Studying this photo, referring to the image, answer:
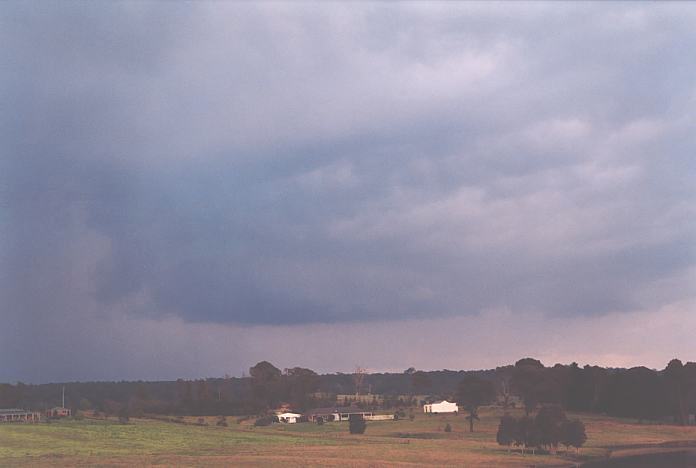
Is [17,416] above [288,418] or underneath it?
above

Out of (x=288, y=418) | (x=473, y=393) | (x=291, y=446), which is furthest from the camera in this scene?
(x=288, y=418)

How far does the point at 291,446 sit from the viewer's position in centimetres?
10744

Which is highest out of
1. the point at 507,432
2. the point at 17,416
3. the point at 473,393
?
the point at 473,393

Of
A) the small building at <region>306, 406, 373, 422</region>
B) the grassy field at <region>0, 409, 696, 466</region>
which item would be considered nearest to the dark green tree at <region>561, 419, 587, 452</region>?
the grassy field at <region>0, 409, 696, 466</region>

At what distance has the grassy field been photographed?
8519 centimetres

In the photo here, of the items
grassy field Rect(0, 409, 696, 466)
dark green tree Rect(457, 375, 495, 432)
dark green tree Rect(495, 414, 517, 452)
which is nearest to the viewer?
grassy field Rect(0, 409, 696, 466)

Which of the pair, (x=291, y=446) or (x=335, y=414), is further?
(x=335, y=414)

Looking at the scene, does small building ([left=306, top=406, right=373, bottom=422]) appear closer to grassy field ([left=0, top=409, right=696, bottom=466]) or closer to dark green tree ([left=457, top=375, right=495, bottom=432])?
grassy field ([left=0, top=409, right=696, bottom=466])

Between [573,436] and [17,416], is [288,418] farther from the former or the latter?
[573,436]

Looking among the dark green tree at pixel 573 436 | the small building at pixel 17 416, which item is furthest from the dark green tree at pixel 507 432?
the small building at pixel 17 416

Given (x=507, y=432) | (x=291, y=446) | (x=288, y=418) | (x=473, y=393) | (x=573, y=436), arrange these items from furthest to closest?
(x=288, y=418)
(x=473, y=393)
(x=507, y=432)
(x=573, y=436)
(x=291, y=446)

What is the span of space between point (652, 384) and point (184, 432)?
346 ft

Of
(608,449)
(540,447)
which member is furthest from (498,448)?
(608,449)

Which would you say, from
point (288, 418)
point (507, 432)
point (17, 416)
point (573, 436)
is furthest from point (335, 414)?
point (573, 436)
